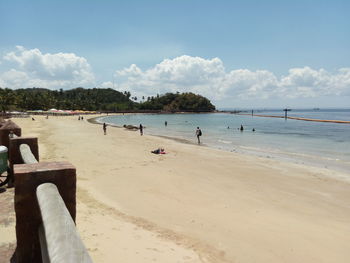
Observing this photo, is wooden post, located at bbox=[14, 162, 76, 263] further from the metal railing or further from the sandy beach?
the sandy beach

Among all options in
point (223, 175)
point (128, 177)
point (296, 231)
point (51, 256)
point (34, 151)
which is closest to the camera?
point (51, 256)

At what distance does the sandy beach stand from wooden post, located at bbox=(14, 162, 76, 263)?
1.70 m

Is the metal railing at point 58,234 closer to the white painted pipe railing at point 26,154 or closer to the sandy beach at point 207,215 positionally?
the white painted pipe railing at point 26,154

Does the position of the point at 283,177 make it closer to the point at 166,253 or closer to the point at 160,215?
the point at 160,215

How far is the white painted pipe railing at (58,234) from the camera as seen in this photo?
1.23 meters

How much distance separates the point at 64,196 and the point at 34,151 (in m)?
2.86

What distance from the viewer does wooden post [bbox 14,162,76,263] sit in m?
2.13

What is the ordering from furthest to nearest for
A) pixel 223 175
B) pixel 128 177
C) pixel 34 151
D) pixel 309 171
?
pixel 309 171
pixel 223 175
pixel 128 177
pixel 34 151

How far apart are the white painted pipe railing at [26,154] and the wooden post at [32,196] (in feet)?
4.63

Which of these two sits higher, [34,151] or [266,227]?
[34,151]

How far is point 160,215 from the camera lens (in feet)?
22.8

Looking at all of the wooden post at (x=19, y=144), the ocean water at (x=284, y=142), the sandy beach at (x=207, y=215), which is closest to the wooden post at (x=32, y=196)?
the sandy beach at (x=207, y=215)

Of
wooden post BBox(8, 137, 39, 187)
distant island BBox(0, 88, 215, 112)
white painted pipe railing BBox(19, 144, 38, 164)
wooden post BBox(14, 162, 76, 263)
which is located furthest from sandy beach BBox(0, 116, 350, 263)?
distant island BBox(0, 88, 215, 112)

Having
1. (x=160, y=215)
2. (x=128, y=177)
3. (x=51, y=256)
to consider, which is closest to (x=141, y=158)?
(x=128, y=177)
